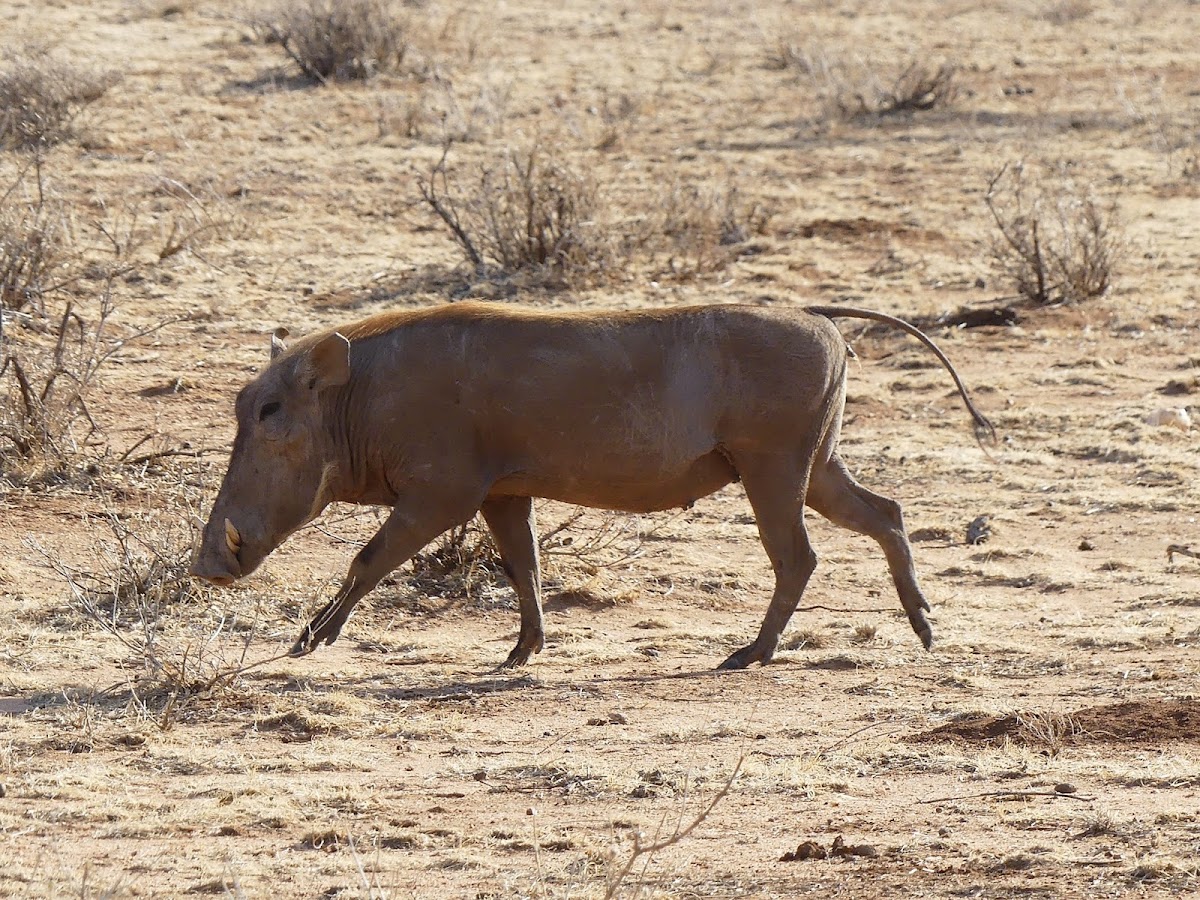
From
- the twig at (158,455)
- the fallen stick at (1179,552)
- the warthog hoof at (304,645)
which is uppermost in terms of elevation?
the warthog hoof at (304,645)

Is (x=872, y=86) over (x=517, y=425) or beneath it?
beneath

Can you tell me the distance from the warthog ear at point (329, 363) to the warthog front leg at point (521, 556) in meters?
0.85

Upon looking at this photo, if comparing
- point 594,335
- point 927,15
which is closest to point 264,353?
point 594,335

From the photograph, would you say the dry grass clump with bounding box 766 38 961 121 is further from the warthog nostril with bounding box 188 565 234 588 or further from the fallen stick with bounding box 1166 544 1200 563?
the warthog nostril with bounding box 188 565 234 588

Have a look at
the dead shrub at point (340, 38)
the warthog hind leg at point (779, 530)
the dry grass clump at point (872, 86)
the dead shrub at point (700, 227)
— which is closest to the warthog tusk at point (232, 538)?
the warthog hind leg at point (779, 530)

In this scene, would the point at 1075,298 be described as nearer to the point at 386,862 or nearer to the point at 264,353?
the point at 264,353

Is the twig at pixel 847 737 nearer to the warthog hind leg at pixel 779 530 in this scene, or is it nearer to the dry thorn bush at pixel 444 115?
the warthog hind leg at pixel 779 530

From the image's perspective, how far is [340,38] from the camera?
730 inches

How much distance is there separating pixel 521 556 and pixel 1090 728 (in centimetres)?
239

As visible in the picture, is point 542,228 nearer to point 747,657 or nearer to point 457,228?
point 457,228

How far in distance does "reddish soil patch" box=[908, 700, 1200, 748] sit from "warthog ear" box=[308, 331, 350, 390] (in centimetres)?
252

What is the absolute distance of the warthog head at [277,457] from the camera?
730 cm

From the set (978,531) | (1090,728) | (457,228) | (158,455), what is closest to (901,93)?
(457,228)

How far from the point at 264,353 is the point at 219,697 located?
202 inches
